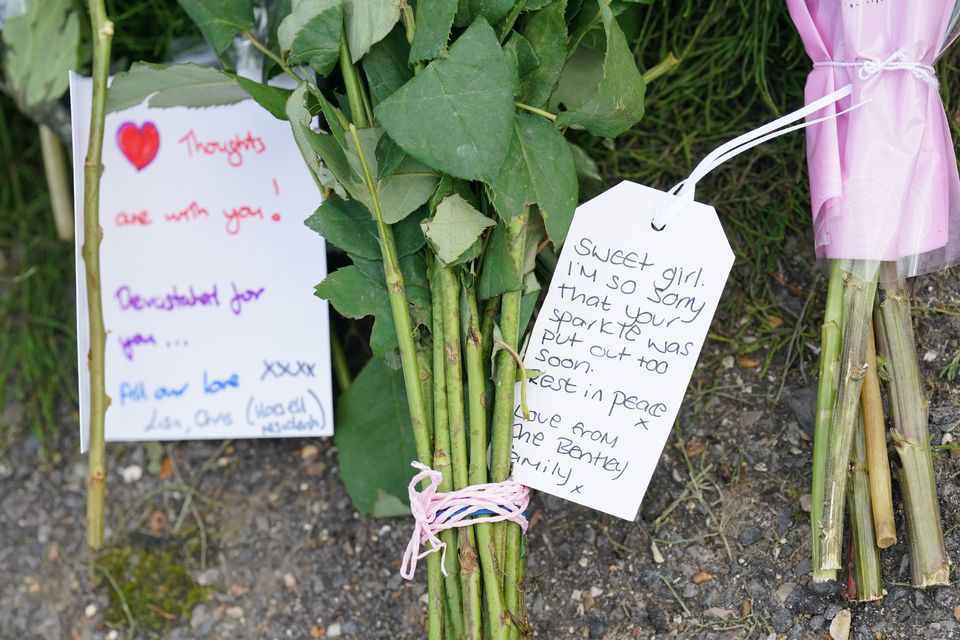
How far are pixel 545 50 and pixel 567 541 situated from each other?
428mm

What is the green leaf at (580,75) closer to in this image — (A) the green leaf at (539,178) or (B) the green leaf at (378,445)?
(A) the green leaf at (539,178)

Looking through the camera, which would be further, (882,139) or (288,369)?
(288,369)

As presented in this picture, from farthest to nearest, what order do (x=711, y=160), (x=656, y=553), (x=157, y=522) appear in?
(x=157, y=522), (x=656, y=553), (x=711, y=160)

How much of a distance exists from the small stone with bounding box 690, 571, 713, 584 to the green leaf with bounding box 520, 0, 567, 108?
425 mm

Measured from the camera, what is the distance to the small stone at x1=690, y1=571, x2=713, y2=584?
29.0 inches

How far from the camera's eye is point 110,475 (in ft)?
Answer: 2.88

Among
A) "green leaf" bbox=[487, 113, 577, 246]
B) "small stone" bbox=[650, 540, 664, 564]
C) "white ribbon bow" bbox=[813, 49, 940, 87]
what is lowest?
"small stone" bbox=[650, 540, 664, 564]

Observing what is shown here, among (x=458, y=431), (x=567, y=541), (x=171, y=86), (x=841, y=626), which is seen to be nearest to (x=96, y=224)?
(x=171, y=86)

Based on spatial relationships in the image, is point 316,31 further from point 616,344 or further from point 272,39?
point 616,344

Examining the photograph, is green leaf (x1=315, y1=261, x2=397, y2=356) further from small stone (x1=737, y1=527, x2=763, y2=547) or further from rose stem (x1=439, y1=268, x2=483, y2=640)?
small stone (x1=737, y1=527, x2=763, y2=547)

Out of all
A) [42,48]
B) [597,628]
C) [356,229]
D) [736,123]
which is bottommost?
[597,628]

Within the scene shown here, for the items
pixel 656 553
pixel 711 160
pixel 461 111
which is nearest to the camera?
pixel 461 111

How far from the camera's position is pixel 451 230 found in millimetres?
592

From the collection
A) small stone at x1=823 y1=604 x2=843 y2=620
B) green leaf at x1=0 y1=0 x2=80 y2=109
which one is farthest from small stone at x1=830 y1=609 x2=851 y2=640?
green leaf at x1=0 y1=0 x2=80 y2=109
